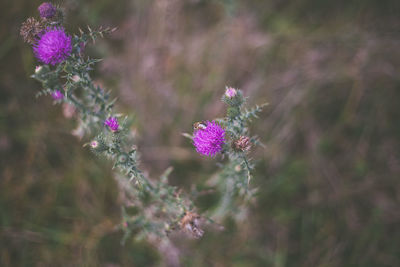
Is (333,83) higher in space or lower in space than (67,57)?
higher

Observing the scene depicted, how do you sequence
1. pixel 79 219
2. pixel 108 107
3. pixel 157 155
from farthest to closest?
pixel 157 155 < pixel 79 219 < pixel 108 107

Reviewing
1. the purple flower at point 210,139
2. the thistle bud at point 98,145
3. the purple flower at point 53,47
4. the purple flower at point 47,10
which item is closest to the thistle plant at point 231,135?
the purple flower at point 210,139

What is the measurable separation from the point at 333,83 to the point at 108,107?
138 inches

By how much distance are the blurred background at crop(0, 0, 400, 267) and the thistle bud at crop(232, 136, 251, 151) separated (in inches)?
74.5

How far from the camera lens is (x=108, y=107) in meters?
2.10

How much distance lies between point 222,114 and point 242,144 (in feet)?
7.45

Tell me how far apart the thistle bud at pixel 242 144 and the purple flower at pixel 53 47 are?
1.27 metres

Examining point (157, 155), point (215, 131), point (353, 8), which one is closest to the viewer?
point (215, 131)

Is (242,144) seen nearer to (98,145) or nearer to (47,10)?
(98,145)

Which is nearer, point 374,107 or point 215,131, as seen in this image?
point 215,131

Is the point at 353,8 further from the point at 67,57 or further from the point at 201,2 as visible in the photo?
the point at 67,57

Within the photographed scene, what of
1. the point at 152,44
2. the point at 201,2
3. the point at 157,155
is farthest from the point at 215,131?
the point at 201,2

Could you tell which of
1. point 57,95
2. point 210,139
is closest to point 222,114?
point 210,139

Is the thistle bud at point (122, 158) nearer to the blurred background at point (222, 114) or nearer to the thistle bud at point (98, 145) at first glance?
the thistle bud at point (98, 145)
